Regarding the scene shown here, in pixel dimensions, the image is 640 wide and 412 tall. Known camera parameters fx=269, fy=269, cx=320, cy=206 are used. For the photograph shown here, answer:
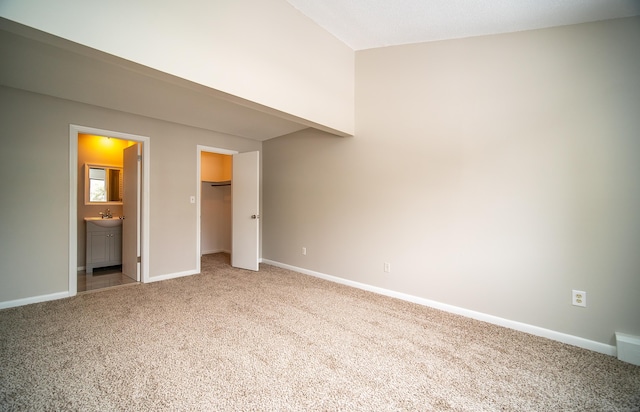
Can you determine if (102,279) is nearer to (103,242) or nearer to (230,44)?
(103,242)

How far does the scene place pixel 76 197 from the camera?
324 centimetres

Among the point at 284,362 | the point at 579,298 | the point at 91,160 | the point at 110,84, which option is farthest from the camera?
the point at 91,160

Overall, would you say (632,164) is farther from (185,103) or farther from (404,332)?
(185,103)

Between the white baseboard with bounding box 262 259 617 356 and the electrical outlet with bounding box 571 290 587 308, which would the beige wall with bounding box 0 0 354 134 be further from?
the electrical outlet with bounding box 571 290 587 308

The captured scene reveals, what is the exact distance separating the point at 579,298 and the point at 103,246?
6184 millimetres

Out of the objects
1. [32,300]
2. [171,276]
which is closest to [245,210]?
[171,276]

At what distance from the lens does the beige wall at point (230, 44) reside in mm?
1618

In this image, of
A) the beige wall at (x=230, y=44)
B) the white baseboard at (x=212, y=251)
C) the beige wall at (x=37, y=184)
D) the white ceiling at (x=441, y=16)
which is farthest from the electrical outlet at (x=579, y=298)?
the white baseboard at (x=212, y=251)

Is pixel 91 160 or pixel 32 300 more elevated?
pixel 91 160

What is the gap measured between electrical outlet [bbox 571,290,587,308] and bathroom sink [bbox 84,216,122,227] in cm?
599

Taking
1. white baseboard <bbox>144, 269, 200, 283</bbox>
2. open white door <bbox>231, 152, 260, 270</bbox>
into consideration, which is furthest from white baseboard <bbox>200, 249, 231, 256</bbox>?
white baseboard <bbox>144, 269, 200, 283</bbox>

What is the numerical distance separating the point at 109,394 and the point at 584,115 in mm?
3954

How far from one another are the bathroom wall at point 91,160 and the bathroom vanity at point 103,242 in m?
0.16

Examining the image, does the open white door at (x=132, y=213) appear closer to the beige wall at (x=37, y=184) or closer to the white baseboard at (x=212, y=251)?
the beige wall at (x=37, y=184)
